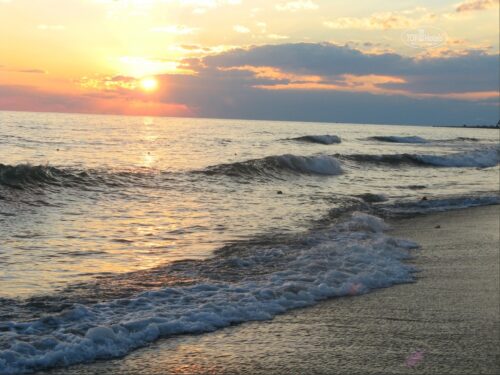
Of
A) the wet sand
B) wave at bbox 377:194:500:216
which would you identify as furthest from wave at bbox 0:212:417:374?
wave at bbox 377:194:500:216

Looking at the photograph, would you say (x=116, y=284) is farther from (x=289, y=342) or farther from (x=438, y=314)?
(x=438, y=314)

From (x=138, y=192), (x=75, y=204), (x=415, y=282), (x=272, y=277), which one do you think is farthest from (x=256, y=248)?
(x=138, y=192)

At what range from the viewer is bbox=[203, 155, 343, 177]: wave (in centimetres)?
2386

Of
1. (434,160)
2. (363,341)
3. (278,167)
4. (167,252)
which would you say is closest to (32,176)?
(167,252)

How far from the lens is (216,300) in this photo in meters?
6.20

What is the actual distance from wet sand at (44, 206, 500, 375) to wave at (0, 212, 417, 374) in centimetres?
23

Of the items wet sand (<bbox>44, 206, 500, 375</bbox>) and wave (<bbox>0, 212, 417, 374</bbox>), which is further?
wave (<bbox>0, 212, 417, 374</bbox>)

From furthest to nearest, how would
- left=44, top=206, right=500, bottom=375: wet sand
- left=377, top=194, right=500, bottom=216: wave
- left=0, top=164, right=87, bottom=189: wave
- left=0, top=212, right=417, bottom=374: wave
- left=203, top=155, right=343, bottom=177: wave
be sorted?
left=203, top=155, right=343, bottom=177: wave → left=0, top=164, right=87, bottom=189: wave → left=377, top=194, right=500, bottom=216: wave → left=0, top=212, right=417, bottom=374: wave → left=44, top=206, right=500, bottom=375: wet sand

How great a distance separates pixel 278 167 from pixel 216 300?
2085 centimetres

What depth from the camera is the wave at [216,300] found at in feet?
15.4

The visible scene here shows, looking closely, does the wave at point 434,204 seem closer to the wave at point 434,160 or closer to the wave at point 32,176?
the wave at point 32,176

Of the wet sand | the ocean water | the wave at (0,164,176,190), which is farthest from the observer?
the wave at (0,164,176,190)

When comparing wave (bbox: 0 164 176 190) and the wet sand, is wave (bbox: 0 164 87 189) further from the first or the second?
the wet sand

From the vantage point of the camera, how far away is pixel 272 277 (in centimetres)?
736
